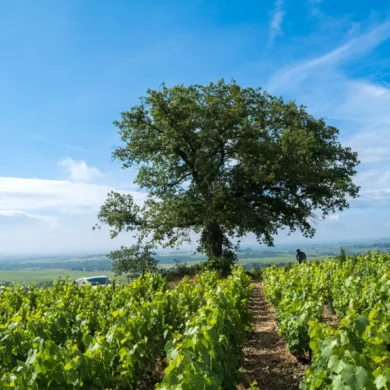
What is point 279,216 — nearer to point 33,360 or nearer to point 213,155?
point 213,155

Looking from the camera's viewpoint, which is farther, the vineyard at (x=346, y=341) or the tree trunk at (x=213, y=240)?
the tree trunk at (x=213, y=240)

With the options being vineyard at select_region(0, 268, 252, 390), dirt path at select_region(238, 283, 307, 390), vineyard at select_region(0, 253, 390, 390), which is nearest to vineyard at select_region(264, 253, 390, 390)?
vineyard at select_region(0, 253, 390, 390)

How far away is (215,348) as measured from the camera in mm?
4711

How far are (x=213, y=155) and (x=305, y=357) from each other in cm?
1844

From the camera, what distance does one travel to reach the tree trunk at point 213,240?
25.8m

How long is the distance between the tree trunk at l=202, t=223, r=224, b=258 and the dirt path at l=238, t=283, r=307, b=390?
1467cm

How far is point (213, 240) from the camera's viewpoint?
2608 centimetres

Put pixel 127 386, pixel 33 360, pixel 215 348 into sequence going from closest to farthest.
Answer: pixel 33 360
pixel 215 348
pixel 127 386

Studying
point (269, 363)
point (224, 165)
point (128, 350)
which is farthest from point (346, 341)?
point (224, 165)

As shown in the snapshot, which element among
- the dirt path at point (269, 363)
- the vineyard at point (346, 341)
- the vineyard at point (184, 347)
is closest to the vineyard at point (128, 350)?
the vineyard at point (184, 347)

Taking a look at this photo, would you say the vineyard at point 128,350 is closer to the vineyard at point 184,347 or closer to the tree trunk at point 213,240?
the vineyard at point 184,347

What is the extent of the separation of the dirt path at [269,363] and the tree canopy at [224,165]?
12.9 metres

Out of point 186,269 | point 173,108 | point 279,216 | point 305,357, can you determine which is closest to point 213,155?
point 173,108

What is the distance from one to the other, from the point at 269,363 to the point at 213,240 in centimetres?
1854
